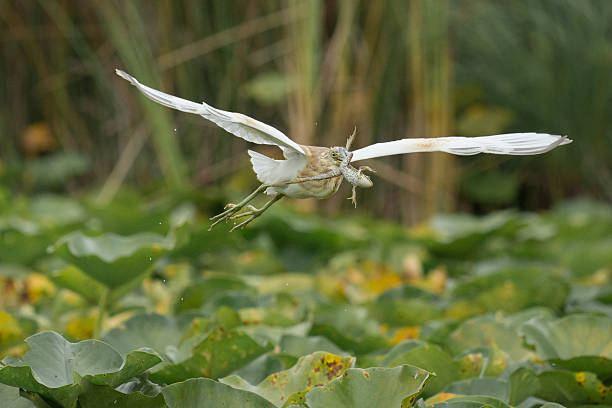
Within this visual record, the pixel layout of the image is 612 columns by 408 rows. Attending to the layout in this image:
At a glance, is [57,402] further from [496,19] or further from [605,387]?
[496,19]

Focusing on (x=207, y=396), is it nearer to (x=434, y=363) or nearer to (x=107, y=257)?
(x=434, y=363)

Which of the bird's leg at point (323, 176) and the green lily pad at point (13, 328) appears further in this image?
the green lily pad at point (13, 328)

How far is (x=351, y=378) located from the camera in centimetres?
66

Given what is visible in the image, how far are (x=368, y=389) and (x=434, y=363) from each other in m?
0.18

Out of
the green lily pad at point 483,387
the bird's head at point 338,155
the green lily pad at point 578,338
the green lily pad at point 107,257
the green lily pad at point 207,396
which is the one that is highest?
the green lily pad at point 107,257

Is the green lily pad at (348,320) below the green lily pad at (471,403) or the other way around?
the other way around

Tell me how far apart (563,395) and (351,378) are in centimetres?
30

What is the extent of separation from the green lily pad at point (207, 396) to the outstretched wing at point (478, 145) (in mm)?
230

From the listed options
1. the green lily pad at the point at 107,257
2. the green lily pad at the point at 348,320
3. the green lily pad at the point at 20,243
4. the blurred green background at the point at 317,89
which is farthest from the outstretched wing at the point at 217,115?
the blurred green background at the point at 317,89

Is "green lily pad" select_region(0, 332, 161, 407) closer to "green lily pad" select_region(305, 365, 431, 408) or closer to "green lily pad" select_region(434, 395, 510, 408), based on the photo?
"green lily pad" select_region(305, 365, 431, 408)

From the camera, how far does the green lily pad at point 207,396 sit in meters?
0.68

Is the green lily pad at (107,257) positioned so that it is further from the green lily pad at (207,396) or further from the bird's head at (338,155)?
the bird's head at (338,155)

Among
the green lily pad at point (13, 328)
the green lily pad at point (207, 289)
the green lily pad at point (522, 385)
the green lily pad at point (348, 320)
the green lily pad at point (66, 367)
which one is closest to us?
the green lily pad at point (66, 367)

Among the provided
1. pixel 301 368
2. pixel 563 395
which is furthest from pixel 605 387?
pixel 301 368
